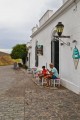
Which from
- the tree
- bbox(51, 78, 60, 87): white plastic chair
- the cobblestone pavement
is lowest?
the cobblestone pavement

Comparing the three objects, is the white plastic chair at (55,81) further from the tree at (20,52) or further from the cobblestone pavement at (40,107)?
the tree at (20,52)

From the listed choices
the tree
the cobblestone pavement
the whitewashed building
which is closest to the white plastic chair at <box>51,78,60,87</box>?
the whitewashed building

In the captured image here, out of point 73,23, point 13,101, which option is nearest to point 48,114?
point 13,101

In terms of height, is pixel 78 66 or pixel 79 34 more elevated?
pixel 79 34

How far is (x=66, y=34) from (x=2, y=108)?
5605 mm

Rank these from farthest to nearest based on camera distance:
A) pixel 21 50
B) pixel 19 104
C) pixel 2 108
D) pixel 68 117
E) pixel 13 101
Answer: pixel 21 50 → pixel 13 101 → pixel 19 104 → pixel 2 108 → pixel 68 117

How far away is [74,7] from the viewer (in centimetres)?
1064

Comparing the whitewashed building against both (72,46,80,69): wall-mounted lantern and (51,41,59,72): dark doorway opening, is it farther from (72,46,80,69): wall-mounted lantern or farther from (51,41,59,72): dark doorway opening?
(72,46,80,69): wall-mounted lantern

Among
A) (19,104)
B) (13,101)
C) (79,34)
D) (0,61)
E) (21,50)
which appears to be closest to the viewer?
(19,104)

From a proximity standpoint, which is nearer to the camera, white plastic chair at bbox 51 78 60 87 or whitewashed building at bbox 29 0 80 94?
whitewashed building at bbox 29 0 80 94

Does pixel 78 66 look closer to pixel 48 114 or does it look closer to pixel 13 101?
pixel 13 101

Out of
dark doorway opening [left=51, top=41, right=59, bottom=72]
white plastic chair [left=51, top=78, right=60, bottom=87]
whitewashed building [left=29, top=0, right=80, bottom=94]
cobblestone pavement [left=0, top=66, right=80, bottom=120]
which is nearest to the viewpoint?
cobblestone pavement [left=0, top=66, right=80, bottom=120]

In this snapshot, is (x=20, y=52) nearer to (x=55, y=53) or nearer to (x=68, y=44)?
(x=55, y=53)

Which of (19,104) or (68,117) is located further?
(19,104)
